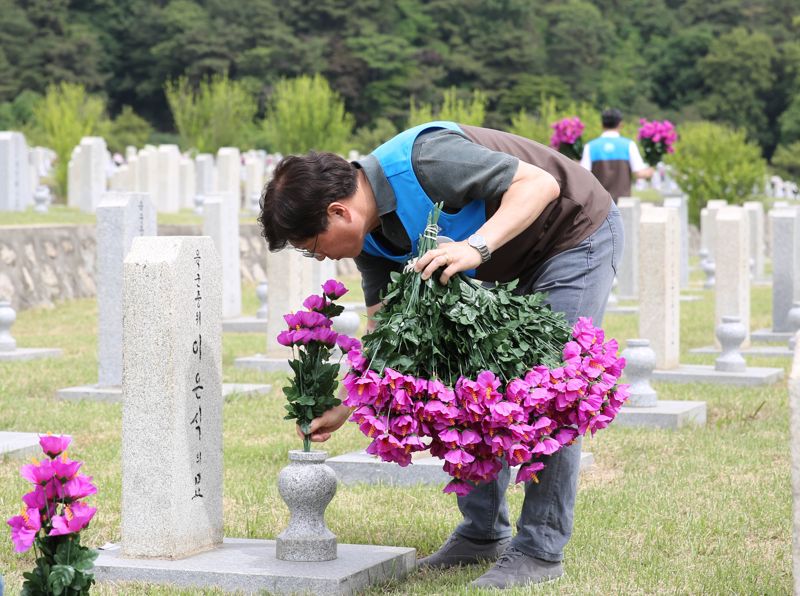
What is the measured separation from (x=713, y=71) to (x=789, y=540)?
57480mm

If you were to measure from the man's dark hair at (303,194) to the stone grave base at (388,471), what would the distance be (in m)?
2.37

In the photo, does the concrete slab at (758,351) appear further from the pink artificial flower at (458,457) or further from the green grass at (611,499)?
the pink artificial flower at (458,457)

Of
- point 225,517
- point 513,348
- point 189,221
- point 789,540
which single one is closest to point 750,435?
point 789,540

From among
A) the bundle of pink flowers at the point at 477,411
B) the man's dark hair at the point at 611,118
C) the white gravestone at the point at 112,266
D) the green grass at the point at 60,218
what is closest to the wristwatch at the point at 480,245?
the bundle of pink flowers at the point at 477,411

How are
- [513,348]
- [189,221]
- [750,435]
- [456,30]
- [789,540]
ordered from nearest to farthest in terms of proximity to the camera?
[513,348]
[789,540]
[750,435]
[189,221]
[456,30]

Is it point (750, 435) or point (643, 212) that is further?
point (643, 212)

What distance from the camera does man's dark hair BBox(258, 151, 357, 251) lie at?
4043 millimetres

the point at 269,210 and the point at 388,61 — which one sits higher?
the point at 388,61

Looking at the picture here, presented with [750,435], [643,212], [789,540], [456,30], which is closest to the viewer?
[789,540]

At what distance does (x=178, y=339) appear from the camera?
14.7 feet

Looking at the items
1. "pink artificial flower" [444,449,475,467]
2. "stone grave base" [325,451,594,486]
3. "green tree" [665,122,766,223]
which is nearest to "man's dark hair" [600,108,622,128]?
"stone grave base" [325,451,594,486]

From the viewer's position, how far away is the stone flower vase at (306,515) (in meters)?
4.42

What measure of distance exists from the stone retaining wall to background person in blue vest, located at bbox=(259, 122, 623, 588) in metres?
11.8

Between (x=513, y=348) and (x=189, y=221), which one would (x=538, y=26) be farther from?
(x=513, y=348)
